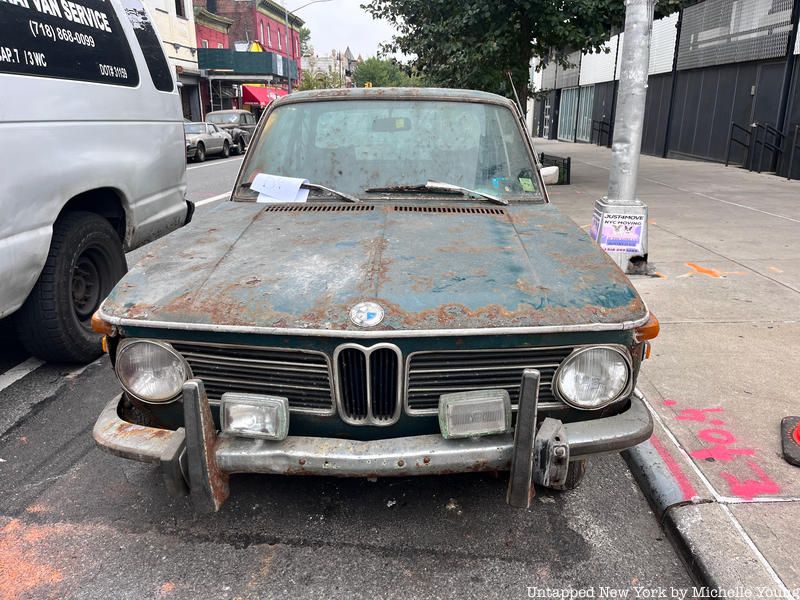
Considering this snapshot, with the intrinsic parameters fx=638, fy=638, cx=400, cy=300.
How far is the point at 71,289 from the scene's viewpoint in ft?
13.5

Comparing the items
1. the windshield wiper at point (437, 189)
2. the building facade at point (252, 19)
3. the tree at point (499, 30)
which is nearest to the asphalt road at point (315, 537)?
the windshield wiper at point (437, 189)

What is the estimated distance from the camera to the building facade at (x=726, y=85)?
49.1 feet

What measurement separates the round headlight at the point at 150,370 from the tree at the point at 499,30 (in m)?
9.88

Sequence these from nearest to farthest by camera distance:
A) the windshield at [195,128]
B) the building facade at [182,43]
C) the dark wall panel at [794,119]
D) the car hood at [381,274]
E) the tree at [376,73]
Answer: the car hood at [381,274] < the dark wall panel at [794,119] < the windshield at [195,128] < the building facade at [182,43] < the tree at [376,73]

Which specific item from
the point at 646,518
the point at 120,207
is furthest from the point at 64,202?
the point at 646,518

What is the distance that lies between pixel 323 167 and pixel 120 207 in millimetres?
1950

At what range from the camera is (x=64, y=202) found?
12.8 feet

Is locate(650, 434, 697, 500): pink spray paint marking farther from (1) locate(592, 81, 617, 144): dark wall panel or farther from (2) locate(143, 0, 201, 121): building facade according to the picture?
(2) locate(143, 0, 201, 121): building facade

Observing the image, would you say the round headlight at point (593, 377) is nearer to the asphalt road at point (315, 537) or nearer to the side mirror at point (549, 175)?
the asphalt road at point (315, 537)

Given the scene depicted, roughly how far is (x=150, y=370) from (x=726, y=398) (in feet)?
10.4

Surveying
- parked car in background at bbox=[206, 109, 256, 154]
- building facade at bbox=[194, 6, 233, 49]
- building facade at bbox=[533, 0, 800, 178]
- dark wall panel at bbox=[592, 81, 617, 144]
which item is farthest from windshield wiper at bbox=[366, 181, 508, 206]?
building facade at bbox=[194, 6, 233, 49]

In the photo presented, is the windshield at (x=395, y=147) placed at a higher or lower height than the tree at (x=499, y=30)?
lower

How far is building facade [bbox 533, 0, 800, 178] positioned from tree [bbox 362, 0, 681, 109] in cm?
154

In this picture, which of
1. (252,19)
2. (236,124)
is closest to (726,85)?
(236,124)
